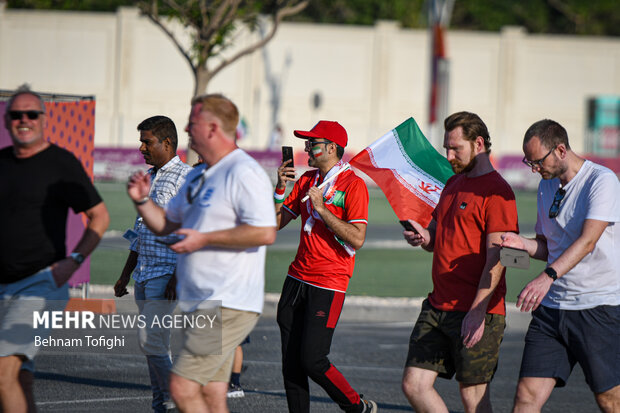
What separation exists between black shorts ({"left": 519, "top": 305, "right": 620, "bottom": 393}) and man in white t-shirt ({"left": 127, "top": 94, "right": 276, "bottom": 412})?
179cm

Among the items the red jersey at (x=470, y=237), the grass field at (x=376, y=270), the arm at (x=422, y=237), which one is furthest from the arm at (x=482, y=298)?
the grass field at (x=376, y=270)

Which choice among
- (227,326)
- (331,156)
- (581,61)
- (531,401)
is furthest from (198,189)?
(581,61)

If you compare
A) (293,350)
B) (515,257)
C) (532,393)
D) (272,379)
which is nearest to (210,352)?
(293,350)

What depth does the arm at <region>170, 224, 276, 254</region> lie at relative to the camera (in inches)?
180

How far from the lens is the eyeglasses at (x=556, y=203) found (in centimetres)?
560

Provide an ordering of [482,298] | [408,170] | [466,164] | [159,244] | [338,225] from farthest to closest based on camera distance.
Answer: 1. [408,170]
2. [159,244]
3. [338,225]
4. [466,164]
5. [482,298]

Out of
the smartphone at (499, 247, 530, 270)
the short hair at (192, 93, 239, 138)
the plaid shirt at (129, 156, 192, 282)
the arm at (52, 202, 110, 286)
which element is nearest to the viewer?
the short hair at (192, 93, 239, 138)

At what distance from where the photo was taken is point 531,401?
543 cm

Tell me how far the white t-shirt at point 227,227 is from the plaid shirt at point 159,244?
165 centimetres

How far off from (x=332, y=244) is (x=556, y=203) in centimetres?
159

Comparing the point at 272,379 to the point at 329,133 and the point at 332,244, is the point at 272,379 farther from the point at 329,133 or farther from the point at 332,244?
the point at 329,133

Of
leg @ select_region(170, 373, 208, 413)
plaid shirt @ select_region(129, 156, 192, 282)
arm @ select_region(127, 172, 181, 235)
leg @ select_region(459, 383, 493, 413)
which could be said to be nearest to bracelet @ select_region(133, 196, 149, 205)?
arm @ select_region(127, 172, 181, 235)

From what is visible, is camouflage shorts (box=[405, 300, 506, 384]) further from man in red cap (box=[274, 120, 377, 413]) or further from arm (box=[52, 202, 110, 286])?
arm (box=[52, 202, 110, 286])

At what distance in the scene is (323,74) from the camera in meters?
47.2
